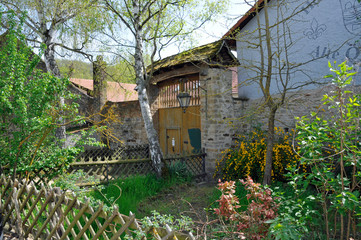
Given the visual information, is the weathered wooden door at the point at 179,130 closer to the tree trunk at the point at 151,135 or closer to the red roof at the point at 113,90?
the tree trunk at the point at 151,135

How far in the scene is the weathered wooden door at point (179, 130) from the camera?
901cm

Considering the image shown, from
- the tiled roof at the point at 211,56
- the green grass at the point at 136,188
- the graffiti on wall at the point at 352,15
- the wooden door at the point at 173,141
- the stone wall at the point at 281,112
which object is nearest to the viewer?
the green grass at the point at 136,188

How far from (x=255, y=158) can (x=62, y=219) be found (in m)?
4.90

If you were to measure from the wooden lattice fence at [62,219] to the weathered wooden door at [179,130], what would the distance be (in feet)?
17.0

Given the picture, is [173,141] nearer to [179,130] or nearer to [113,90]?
[179,130]

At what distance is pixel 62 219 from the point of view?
313cm

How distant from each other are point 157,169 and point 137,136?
16.1 ft

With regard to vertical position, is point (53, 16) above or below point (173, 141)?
above

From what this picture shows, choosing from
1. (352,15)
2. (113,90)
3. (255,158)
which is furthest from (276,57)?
(113,90)

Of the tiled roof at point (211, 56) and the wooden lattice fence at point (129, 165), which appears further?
the tiled roof at point (211, 56)

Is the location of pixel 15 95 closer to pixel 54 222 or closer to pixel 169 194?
pixel 54 222

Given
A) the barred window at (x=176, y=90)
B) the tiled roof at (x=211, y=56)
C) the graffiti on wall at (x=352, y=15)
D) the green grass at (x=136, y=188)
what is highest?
the graffiti on wall at (x=352, y=15)

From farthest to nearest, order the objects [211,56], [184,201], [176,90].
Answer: [176,90] → [211,56] → [184,201]

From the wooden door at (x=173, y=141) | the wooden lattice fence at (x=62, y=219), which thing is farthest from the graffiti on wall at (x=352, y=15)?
the wooden lattice fence at (x=62, y=219)
